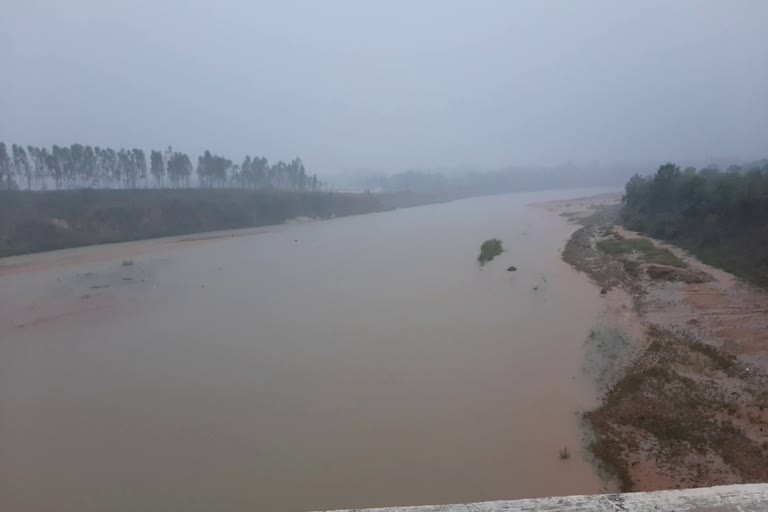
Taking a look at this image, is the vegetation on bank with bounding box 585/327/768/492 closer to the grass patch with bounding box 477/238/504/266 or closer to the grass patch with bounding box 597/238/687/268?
the grass patch with bounding box 597/238/687/268

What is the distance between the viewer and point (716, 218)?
610 inches

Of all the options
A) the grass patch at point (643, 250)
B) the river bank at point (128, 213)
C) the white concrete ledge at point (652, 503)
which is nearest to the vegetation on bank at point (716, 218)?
the grass patch at point (643, 250)

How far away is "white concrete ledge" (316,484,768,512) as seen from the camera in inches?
57.9

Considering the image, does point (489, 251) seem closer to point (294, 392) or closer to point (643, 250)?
point (643, 250)

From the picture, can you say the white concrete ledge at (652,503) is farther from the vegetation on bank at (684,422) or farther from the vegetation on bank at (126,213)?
the vegetation on bank at (126,213)

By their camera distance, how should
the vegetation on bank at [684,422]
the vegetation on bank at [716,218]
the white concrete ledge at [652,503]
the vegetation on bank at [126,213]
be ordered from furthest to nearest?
the vegetation on bank at [126,213]
the vegetation on bank at [716,218]
the vegetation on bank at [684,422]
the white concrete ledge at [652,503]

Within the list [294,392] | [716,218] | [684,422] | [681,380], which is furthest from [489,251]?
[684,422]

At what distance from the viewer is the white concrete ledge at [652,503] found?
4.83 feet

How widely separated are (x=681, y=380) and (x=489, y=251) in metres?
13.1

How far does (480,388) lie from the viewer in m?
7.12

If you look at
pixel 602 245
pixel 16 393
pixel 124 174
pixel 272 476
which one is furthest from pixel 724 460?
pixel 124 174

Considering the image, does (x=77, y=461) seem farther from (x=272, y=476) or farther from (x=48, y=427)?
(x=272, y=476)

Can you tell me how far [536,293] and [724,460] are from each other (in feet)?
26.6

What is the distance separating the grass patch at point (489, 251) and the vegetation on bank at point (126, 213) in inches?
841
